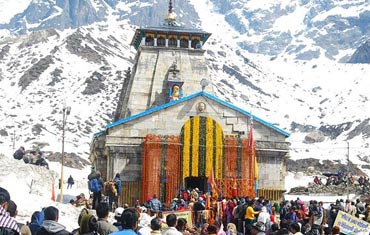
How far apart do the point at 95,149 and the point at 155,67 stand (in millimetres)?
8556

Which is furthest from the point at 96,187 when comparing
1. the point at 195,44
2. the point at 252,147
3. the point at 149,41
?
the point at 195,44

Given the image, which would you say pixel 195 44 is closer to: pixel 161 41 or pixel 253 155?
pixel 161 41

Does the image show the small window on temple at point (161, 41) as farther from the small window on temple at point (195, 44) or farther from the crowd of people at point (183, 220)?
the crowd of people at point (183, 220)

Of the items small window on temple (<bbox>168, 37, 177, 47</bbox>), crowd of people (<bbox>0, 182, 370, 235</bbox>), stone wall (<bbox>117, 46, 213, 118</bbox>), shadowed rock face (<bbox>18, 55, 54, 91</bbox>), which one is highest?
shadowed rock face (<bbox>18, 55, 54, 91</bbox>)

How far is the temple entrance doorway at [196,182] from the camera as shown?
1388 inches

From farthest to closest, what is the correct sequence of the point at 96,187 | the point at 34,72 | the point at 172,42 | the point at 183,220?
the point at 34,72
the point at 172,42
the point at 96,187
the point at 183,220

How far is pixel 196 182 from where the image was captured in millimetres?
36344

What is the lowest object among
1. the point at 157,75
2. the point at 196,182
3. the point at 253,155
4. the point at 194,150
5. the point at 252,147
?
the point at 196,182

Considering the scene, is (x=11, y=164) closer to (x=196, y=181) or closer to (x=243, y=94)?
(x=196, y=181)

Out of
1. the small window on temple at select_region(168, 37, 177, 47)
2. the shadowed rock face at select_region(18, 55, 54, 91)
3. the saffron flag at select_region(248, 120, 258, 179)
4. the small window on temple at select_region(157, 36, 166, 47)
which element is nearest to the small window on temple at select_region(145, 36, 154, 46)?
the small window on temple at select_region(157, 36, 166, 47)

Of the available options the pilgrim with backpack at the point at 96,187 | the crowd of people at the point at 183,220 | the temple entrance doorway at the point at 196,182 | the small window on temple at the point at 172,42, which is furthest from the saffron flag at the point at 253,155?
the small window on temple at the point at 172,42

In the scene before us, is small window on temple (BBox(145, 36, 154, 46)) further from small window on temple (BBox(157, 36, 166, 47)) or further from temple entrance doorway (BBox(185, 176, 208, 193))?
temple entrance doorway (BBox(185, 176, 208, 193))

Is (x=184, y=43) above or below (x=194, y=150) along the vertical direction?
above

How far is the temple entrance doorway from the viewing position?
3525cm
